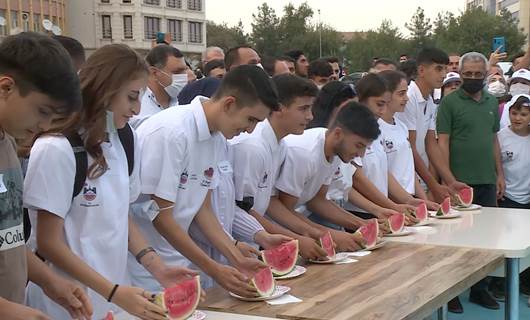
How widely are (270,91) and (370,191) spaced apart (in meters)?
1.82

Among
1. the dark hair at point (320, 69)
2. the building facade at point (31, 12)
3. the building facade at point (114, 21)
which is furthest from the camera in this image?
the building facade at point (114, 21)

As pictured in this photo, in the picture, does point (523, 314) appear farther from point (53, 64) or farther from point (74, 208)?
point (53, 64)

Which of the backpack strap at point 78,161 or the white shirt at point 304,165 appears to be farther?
the white shirt at point 304,165

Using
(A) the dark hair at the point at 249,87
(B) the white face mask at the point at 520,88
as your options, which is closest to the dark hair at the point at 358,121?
(A) the dark hair at the point at 249,87

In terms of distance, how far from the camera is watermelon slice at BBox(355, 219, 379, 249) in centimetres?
382

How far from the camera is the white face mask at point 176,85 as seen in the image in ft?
18.7

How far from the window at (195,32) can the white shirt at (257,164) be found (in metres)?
57.4

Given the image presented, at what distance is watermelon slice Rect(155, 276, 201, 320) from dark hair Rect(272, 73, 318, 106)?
149 centimetres

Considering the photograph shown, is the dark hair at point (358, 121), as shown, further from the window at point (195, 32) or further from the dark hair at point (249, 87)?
the window at point (195, 32)

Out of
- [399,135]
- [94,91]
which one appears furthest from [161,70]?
[94,91]

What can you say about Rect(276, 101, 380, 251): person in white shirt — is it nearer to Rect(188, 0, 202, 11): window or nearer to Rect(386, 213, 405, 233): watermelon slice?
Rect(386, 213, 405, 233): watermelon slice

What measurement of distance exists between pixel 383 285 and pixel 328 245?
564 millimetres

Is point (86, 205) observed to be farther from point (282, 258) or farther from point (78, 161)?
point (282, 258)

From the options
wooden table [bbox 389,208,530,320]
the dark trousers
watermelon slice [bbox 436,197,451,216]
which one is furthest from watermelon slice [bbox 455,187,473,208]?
the dark trousers
